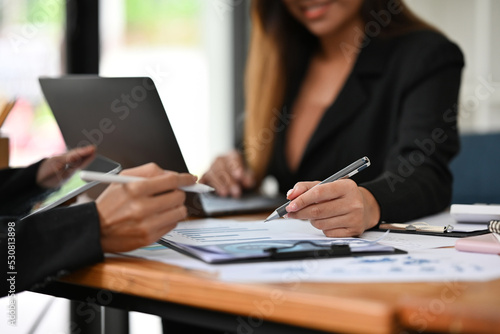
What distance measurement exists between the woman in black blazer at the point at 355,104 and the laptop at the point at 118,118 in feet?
1.00

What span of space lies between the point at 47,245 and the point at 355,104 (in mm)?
906

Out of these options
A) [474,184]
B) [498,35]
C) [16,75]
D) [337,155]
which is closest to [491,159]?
[474,184]

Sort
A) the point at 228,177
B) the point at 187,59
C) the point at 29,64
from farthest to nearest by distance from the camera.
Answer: the point at 187,59 → the point at 29,64 → the point at 228,177

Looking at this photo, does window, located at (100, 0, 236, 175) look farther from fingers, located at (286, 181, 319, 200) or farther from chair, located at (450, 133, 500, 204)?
fingers, located at (286, 181, 319, 200)

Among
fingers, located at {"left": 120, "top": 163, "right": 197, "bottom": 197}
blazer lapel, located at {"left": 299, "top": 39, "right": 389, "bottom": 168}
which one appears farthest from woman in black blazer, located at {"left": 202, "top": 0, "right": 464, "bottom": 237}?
fingers, located at {"left": 120, "top": 163, "right": 197, "bottom": 197}

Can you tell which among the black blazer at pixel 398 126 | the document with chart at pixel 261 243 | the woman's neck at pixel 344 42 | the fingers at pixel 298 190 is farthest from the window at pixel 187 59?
the fingers at pixel 298 190

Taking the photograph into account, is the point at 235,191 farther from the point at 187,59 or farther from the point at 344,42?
the point at 187,59

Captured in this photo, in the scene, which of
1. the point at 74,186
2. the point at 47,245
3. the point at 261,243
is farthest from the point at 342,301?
the point at 74,186

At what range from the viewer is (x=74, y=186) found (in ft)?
2.82

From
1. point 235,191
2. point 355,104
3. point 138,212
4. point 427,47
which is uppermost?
point 427,47

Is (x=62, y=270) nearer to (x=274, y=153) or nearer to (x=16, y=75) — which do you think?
(x=274, y=153)

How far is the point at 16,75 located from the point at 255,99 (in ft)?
2.92

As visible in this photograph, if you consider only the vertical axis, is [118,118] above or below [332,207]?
above

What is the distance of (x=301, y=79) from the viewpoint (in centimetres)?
165
